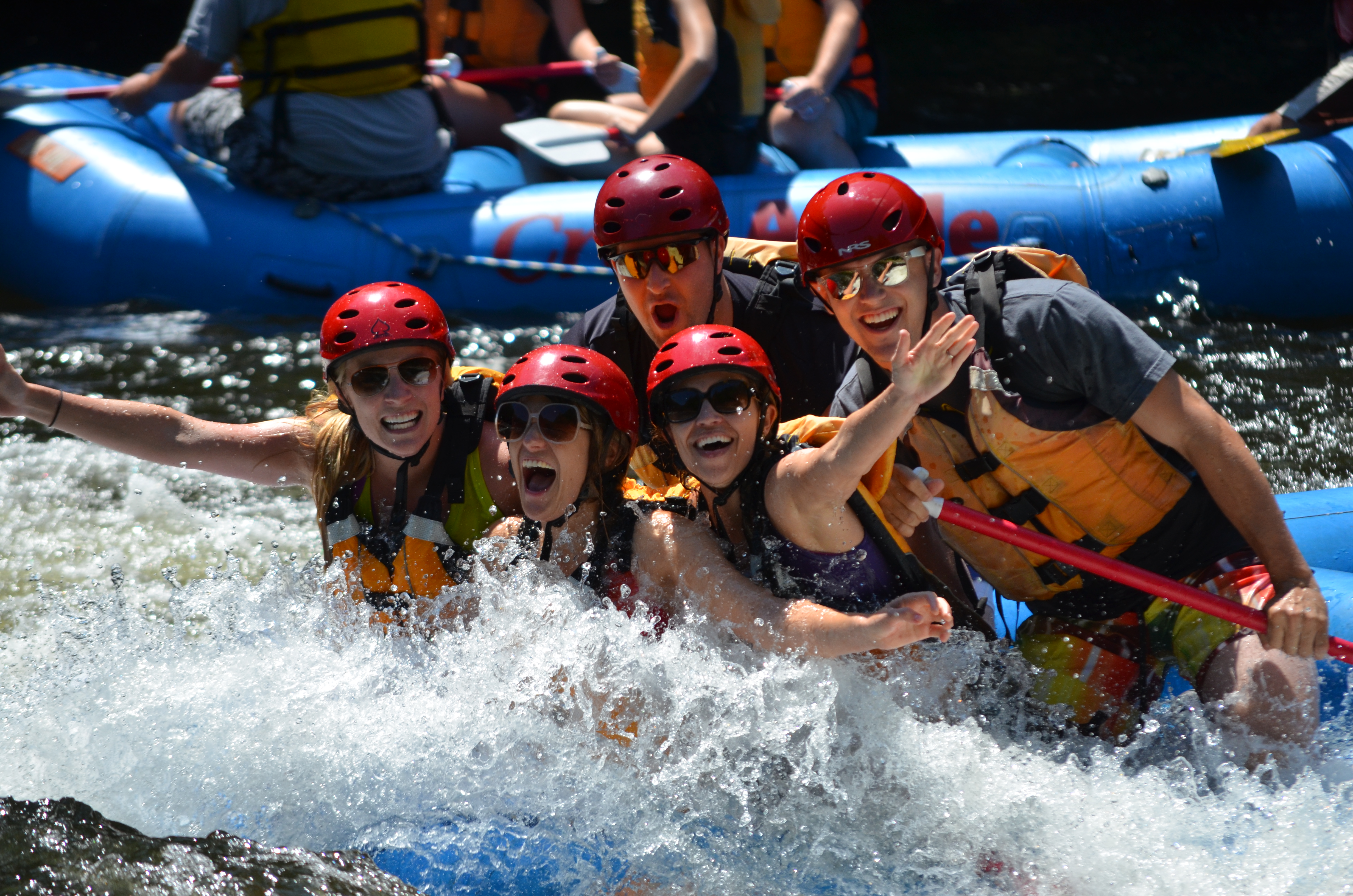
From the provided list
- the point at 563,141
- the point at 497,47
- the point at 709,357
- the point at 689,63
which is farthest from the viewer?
the point at 497,47

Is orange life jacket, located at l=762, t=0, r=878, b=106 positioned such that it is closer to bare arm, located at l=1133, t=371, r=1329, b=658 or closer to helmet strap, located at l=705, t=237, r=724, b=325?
helmet strap, located at l=705, t=237, r=724, b=325

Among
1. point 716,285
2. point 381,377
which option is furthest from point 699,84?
point 381,377

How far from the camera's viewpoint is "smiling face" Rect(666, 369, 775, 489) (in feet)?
9.82

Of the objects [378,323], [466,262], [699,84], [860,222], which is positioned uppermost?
[860,222]

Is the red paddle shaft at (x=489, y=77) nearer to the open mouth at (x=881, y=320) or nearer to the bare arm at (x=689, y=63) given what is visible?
the bare arm at (x=689, y=63)

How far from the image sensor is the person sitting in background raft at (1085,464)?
2.98 meters

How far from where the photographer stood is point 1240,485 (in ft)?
9.84

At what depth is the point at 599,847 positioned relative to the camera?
9.87 feet

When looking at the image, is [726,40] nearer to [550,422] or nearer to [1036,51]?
[550,422]

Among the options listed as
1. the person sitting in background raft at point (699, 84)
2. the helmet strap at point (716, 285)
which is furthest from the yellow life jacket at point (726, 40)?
the helmet strap at point (716, 285)

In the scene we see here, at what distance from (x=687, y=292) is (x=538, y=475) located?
0.84m

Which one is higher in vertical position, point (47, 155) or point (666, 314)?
point (666, 314)

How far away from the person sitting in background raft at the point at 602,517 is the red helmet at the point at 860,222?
2.08 ft

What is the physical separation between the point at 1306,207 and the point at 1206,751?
4560mm
